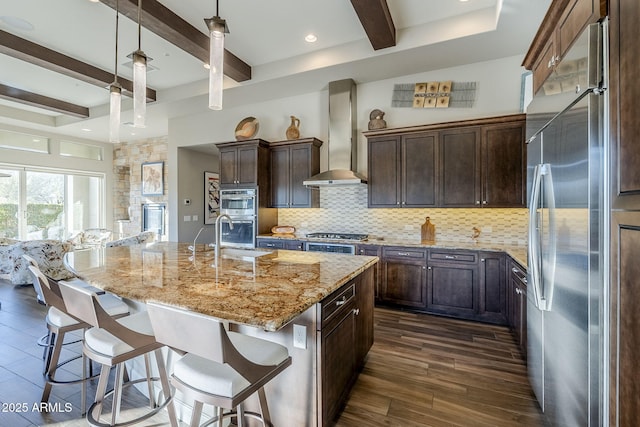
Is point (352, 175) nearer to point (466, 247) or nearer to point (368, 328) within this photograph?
point (466, 247)

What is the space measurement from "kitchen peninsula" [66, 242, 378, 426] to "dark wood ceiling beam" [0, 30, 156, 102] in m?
3.29

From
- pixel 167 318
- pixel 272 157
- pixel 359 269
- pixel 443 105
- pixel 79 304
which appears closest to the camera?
pixel 167 318

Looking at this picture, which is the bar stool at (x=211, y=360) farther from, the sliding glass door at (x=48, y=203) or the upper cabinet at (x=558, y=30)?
the sliding glass door at (x=48, y=203)

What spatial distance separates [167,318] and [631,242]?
165 centimetres

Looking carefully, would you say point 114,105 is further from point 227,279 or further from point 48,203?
point 48,203

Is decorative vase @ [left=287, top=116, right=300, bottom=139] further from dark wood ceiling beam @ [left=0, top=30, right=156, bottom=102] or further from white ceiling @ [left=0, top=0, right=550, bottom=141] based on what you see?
dark wood ceiling beam @ [left=0, top=30, right=156, bottom=102]

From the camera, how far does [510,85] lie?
374 cm

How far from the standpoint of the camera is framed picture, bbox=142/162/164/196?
7.61 metres

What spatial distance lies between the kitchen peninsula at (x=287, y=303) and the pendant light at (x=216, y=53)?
1.18 metres

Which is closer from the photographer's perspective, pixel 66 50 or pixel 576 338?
pixel 576 338

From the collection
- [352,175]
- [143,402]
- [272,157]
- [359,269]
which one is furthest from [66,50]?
[359,269]

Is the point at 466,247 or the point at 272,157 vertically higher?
the point at 272,157

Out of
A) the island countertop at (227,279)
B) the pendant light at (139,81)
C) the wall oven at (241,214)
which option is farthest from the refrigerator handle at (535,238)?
the wall oven at (241,214)

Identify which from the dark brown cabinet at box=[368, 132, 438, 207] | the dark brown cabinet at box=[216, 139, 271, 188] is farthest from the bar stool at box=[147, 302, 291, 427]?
the dark brown cabinet at box=[216, 139, 271, 188]
